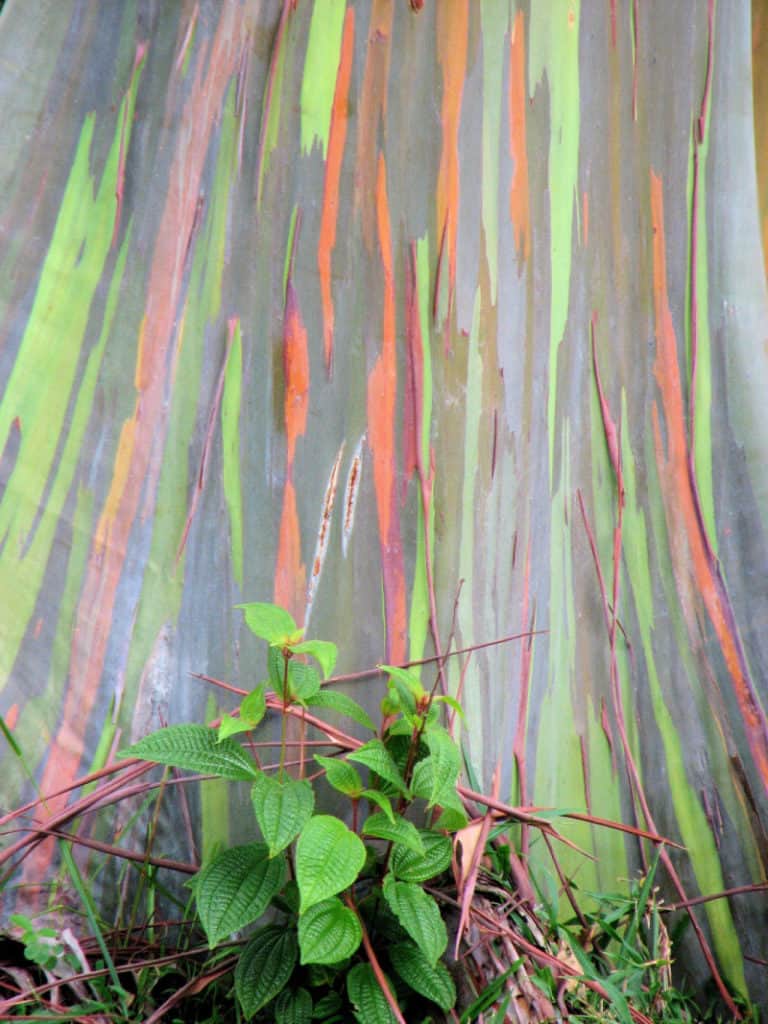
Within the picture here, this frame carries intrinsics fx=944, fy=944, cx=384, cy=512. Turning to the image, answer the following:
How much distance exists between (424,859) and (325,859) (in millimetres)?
184

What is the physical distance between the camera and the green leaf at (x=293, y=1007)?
965mm

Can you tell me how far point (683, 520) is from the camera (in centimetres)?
161

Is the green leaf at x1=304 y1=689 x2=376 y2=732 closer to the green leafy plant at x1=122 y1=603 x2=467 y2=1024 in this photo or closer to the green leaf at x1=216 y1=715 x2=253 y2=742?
the green leafy plant at x1=122 y1=603 x2=467 y2=1024

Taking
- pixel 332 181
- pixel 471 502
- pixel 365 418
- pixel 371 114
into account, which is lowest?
pixel 471 502

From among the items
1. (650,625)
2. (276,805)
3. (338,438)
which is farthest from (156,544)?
(650,625)

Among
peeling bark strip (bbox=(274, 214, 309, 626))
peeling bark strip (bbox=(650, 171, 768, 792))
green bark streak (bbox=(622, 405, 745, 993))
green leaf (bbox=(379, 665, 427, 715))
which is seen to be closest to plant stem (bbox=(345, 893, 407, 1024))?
green leaf (bbox=(379, 665, 427, 715))

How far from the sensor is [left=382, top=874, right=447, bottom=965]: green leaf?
3.01ft

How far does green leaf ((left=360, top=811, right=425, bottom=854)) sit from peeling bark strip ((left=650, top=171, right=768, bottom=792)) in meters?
0.77

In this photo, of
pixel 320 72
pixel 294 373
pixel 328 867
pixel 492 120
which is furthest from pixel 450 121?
pixel 328 867

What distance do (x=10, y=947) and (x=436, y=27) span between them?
1.33 meters

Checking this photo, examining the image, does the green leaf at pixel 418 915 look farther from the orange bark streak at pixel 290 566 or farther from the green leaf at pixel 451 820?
the orange bark streak at pixel 290 566

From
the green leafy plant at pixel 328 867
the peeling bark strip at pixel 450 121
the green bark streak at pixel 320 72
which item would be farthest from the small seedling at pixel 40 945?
the green bark streak at pixel 320 72

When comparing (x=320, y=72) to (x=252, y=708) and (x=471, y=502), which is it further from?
(x=252, y=708)

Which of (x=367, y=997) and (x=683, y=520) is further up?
(x=683, y=520)
